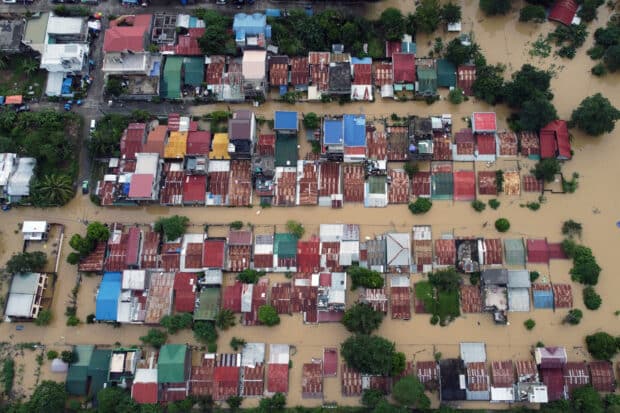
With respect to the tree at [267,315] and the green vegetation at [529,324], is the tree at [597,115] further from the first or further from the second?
the tree at [267,315]

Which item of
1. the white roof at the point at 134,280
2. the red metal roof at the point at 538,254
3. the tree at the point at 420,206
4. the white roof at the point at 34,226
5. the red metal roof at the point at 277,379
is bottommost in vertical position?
the red metal roof at the point at 277,379

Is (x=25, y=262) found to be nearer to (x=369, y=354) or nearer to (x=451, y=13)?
(x=369, y=354)

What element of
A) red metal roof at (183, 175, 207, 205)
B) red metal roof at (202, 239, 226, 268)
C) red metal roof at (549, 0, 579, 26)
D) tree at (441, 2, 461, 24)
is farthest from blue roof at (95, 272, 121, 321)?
red metal roof at (549, 0, 579, 26)

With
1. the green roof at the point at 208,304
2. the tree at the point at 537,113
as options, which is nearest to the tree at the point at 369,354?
the green roof at the point at 208,304

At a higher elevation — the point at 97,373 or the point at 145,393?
the point at 97,373

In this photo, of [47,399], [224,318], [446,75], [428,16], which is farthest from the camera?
[428,16]

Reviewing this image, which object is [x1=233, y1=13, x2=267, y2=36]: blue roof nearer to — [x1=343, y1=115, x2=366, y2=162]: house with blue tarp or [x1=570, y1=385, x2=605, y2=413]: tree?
[x1=343, y1=115, x2=366, y2=162]: house with blue tarp

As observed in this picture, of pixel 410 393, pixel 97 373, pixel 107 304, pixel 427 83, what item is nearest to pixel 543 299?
pixel 410 393
